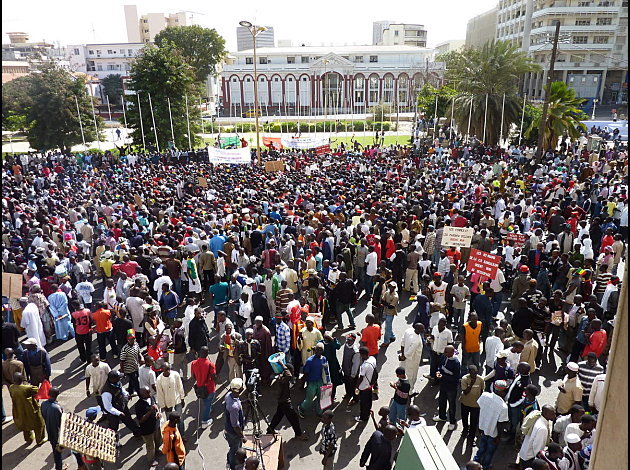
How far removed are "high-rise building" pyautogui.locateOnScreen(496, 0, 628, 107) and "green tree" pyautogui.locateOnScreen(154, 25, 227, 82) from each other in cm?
3380

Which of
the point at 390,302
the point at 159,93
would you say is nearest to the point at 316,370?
the point at 390,302

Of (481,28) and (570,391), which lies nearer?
(570,391)

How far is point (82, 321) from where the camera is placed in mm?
8180

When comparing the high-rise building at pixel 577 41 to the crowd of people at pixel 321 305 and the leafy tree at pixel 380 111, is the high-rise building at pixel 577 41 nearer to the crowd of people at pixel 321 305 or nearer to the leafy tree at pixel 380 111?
the leafy tree at pixel 380 111

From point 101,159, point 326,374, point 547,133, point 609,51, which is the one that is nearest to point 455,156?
point 547,133

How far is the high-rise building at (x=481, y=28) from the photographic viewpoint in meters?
73.5

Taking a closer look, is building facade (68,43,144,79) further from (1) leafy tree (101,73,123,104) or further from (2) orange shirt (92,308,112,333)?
(2) orange shirt (92,308,112,333)

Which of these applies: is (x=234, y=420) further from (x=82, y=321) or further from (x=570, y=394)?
(x=570, y=394)

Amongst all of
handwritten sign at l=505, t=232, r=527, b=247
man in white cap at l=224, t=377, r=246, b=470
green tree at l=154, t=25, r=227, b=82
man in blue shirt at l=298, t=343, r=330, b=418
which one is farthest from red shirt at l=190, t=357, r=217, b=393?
green tree at l=154, t=25, r=227, b=82

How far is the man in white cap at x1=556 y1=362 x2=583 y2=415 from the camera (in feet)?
20.3

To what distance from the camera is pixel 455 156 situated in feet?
82.9

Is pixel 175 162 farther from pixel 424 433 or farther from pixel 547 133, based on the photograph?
pixel 424 433

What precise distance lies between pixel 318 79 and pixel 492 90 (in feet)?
123

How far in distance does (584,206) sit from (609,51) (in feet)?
153
